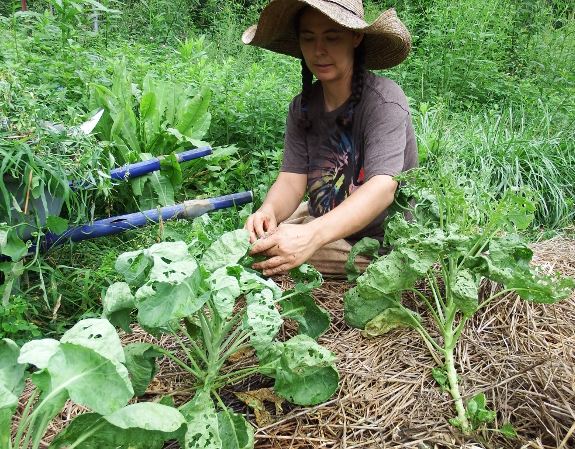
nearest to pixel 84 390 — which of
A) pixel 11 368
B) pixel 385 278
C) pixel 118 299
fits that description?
pixel 11 368

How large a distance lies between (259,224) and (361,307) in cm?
56

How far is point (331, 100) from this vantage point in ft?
8.26

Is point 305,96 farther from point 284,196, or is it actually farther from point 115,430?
point 115,430

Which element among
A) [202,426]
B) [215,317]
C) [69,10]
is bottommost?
[202,426]

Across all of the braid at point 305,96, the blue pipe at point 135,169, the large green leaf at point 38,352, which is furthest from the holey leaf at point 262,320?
the braid at point 305,96

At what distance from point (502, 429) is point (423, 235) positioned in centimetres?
64

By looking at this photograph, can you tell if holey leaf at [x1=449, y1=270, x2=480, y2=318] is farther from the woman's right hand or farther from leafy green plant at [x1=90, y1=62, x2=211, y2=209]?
leafy green plant at [x1=90, y1=62, x2=211, y2=209]

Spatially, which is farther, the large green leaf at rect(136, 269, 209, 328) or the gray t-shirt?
the gray t-shirt

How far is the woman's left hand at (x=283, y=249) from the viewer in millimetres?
1829

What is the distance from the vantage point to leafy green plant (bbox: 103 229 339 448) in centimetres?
128

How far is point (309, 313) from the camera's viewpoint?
182 cm

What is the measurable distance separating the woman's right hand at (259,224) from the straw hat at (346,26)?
0.86m

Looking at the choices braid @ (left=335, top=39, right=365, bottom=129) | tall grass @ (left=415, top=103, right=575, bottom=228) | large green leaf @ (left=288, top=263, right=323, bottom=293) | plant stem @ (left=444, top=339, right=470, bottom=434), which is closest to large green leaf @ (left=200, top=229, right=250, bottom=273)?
large green leaf @ (left=288, top=263, right=323, bottom=293)

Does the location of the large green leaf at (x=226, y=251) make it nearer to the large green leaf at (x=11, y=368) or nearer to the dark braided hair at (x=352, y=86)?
the large green leaf at (x=11, y=368)
